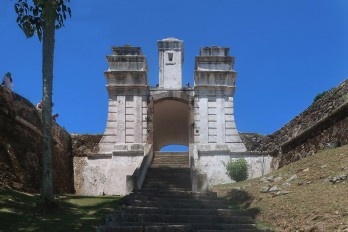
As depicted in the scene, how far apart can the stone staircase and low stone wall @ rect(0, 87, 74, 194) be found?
3.41 m

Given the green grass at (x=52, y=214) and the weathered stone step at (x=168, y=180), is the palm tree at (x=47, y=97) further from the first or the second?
the weathered stone step at (x=168, y=180)

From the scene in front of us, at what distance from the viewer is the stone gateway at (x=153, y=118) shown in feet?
62.0

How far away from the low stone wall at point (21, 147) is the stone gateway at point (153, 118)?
206cm

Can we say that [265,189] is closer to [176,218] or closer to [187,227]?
[176,218]

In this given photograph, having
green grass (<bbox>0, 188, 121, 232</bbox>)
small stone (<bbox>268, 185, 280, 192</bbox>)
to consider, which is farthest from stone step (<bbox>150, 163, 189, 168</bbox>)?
small stone (<bbox>268, 185, 280, 192</bbox>)

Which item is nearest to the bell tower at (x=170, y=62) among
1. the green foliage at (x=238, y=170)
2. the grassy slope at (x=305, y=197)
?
the green foliage at (x=238, y=170)

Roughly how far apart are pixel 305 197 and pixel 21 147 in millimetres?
8673

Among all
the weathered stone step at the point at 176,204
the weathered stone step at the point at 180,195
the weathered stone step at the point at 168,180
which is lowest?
the weathered stone step at the point at 176,204

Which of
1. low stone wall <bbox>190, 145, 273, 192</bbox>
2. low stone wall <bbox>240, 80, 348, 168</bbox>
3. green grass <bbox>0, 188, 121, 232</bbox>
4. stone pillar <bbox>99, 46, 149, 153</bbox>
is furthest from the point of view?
stone pillar <bbox>99, 46, 149, 153</bbox>

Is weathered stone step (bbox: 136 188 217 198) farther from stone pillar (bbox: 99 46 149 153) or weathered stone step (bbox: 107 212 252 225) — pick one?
stone pillar (bbox: 99 46 149 153)

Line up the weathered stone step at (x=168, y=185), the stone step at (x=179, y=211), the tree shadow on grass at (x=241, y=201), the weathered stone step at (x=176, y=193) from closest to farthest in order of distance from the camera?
the stone step at (x=179, y=211) < the tree shadow on grass at (x=241, y=201) < the weathered stone step at (x=176, y=193) < the weathered stone step at (x=168, y=185)

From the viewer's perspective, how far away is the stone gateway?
1891 cm

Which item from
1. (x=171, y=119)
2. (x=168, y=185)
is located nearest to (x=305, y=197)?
(x=168, y=185)

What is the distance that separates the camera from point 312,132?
15594mm
